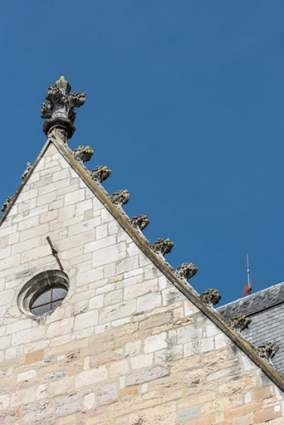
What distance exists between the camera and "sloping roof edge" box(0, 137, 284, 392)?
55.4 ft

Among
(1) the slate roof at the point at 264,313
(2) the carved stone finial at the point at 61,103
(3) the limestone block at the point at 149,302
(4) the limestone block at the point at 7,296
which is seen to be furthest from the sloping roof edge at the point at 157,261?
(1) the slate roof at the point at 264,313

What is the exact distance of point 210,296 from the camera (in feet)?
59.0

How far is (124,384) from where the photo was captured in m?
17.4

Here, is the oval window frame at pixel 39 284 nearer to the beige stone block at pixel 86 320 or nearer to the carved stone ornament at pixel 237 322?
the beige stone block at pixel 86 320

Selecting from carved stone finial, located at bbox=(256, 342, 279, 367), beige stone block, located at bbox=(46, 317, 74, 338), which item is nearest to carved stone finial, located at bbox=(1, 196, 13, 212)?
beige stone block, located at bbox=(46, 317, 74, 338)

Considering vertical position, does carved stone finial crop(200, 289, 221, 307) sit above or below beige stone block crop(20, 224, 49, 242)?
below

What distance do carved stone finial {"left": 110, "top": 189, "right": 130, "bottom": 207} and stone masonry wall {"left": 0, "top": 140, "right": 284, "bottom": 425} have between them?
12.1 inches

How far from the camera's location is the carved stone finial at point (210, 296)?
1795 centimetres

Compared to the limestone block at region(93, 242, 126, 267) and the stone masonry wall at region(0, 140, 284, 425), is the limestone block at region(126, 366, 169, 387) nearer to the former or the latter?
the stone masonry wall at region(0, 140, 284, 425)

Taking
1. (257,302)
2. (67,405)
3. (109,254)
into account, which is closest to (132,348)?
(67,405)

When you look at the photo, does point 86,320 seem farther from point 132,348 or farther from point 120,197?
A: point 120,197

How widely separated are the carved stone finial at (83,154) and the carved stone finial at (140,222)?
7.20ft

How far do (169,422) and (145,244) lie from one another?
3.30 m

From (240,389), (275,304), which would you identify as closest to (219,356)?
(240,389)
